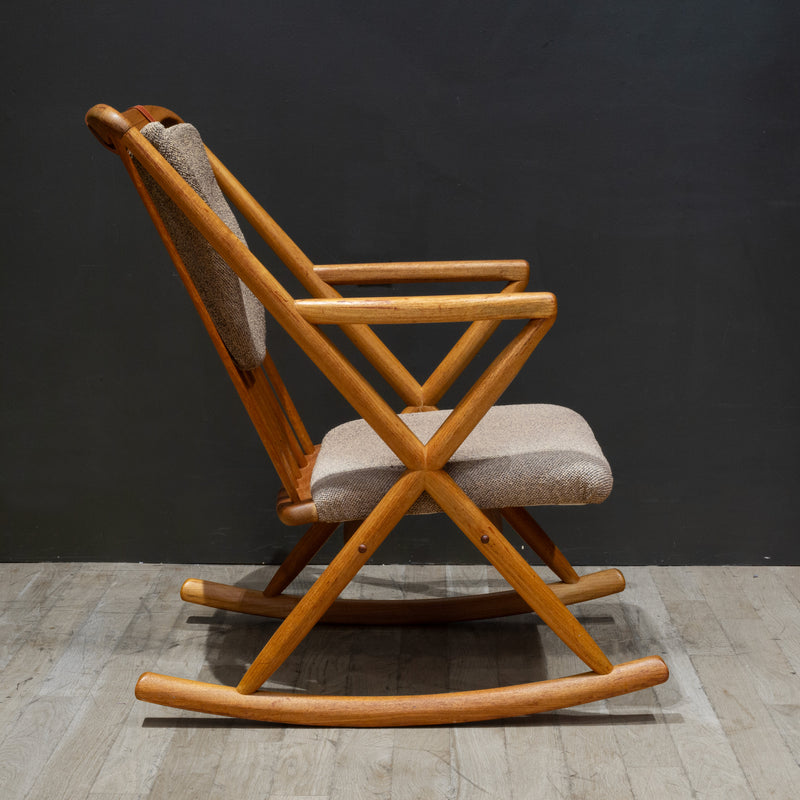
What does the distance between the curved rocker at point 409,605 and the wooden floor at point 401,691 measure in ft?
0.10

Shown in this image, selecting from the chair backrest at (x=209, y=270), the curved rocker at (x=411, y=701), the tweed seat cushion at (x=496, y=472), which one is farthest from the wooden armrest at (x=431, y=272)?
the curved rocker at (x=411, y=701)

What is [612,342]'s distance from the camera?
7.50 feet

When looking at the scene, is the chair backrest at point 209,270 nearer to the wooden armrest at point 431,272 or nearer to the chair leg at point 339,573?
the chair leg at point 339,573

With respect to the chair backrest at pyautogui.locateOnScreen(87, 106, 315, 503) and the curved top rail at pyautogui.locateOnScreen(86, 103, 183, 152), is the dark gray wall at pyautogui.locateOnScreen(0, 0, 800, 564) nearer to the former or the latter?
the chair backrest at pyautogui.locateOnScreen(87, 106, 315, 503)

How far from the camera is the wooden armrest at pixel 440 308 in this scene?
1.56 meters

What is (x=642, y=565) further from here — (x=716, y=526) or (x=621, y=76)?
(x=621, y=76)

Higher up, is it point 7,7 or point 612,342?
point 7,7

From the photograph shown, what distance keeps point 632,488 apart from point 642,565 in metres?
0.20

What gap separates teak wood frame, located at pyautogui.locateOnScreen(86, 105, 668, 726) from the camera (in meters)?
1.57

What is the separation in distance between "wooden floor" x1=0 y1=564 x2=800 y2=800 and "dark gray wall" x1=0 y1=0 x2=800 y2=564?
183mm

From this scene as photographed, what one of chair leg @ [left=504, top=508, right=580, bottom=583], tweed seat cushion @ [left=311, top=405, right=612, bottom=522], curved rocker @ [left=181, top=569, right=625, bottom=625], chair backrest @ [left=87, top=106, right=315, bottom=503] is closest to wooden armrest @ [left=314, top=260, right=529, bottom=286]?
chair backrest @ [left=87, top=106, right=315, bottom=503]

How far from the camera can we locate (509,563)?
1708 millimetres

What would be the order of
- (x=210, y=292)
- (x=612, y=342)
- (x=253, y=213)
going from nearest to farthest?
(x=210, y=292), (x=253, y=213), (x=612, y=342)

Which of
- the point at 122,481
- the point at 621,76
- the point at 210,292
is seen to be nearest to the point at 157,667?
the point at 122,481
